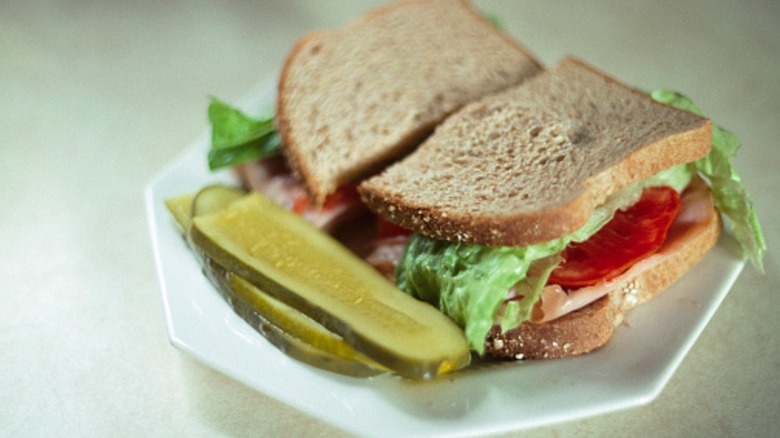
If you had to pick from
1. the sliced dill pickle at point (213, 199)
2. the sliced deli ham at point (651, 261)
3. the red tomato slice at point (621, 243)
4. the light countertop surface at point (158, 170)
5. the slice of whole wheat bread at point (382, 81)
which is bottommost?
the light countertop surface at point (158, 170)

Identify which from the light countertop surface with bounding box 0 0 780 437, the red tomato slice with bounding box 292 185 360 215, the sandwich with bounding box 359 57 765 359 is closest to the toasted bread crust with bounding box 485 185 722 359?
the sandwich with bounding box 359 57 765 359

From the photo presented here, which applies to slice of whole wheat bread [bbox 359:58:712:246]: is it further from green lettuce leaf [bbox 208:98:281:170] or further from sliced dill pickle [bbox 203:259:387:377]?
green lettuce leaf [bbox 208:98:281:170]

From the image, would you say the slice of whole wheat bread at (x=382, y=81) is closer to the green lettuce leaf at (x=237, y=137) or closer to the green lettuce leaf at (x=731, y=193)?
the green lettuce leaf at (x=237, y=137)

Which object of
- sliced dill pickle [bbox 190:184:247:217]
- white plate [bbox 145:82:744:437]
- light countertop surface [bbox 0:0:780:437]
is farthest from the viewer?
sliced dill pickle [bbox 190:184:247:217]

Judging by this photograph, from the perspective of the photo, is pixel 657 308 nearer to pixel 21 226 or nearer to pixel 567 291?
pixel 567 291

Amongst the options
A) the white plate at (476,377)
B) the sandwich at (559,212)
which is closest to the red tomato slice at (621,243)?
the sandwich at (559,212)

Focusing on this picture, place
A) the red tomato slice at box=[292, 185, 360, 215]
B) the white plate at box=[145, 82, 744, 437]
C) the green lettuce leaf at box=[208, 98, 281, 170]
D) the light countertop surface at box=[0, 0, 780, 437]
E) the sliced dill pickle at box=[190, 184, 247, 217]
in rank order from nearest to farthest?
the white plate at box=[145, 82, 744, 437], the light countertop surface at box=[0, 0, 780, 437], the sliced dill pickle at box=[190, 184, 247, 217], the red tomato slice at box=[292, 185, 360, 215], the green lettuce leaf at box=[208, 98, 281, 170]

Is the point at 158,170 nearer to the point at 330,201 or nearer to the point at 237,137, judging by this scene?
the point at 237,137
